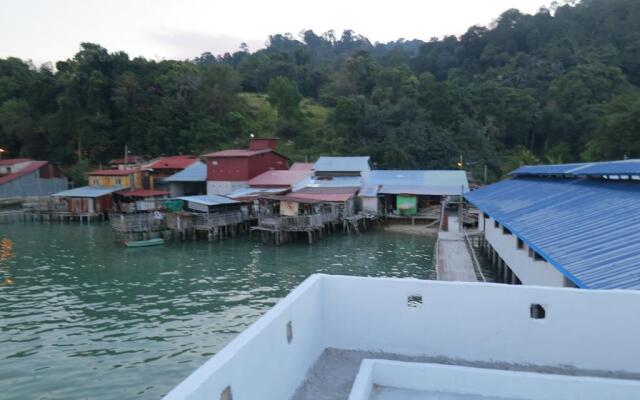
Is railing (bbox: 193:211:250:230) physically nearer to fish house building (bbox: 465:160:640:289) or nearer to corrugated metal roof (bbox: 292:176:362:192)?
corrugated metal roof (bbox: 292:176:362:192)

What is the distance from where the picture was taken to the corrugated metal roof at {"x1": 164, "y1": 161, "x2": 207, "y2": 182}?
46.7 metres

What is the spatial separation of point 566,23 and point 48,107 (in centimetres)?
10024

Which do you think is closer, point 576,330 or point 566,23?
point 576,330

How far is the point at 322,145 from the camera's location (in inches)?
2322

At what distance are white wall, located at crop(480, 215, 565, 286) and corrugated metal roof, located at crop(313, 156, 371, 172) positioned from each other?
21.1m

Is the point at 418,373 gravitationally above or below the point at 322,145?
below

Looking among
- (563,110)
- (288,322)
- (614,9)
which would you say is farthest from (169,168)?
(614,9)

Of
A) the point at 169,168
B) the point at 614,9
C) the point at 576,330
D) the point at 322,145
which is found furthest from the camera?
the point at 614,9

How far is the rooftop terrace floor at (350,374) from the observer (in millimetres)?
6164

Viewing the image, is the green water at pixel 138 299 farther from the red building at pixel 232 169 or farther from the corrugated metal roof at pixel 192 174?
the corrugated metal roof at pixel 192 174

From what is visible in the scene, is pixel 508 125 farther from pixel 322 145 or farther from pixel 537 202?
pixel 537 202

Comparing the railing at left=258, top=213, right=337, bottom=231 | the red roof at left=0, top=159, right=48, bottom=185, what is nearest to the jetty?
the railing at left=258, top=213, right=337, bottom=231

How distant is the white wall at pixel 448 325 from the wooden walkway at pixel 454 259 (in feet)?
34.6

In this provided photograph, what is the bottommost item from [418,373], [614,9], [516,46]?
[418,373]
